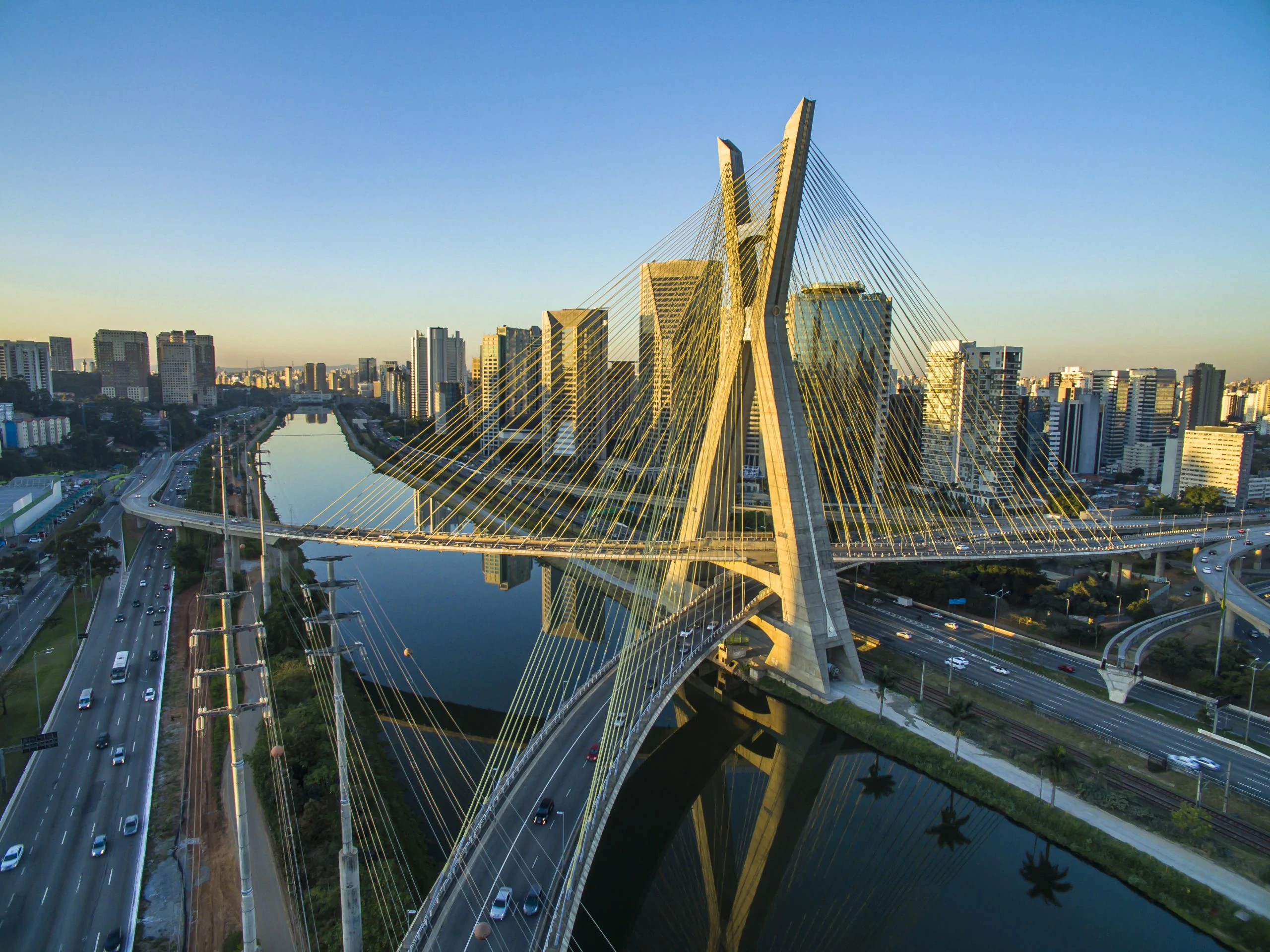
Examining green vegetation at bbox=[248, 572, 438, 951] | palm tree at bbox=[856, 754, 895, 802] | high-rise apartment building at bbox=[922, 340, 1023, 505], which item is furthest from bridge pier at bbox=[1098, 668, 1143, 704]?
high-rise apartment building at bbox=[922, 340, 1023, 505]

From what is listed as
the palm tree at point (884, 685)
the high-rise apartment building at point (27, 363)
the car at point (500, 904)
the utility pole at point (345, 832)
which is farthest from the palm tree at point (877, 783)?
the high-rise apartment building at point (27, 363)

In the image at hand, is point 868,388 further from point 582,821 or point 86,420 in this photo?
point 86,420

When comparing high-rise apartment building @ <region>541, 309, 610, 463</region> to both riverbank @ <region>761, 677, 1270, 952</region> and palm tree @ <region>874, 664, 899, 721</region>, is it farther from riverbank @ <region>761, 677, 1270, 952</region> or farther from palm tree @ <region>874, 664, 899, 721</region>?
riverbank @ <region>761, 677, 1270, 952</region>

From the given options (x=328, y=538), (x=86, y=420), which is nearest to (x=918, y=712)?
(x=328, y=538)

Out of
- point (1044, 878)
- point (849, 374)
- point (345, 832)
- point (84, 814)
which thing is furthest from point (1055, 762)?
point (849, 374)

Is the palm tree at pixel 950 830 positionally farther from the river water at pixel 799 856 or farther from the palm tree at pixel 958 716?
the palm tree at pixel 958 716
